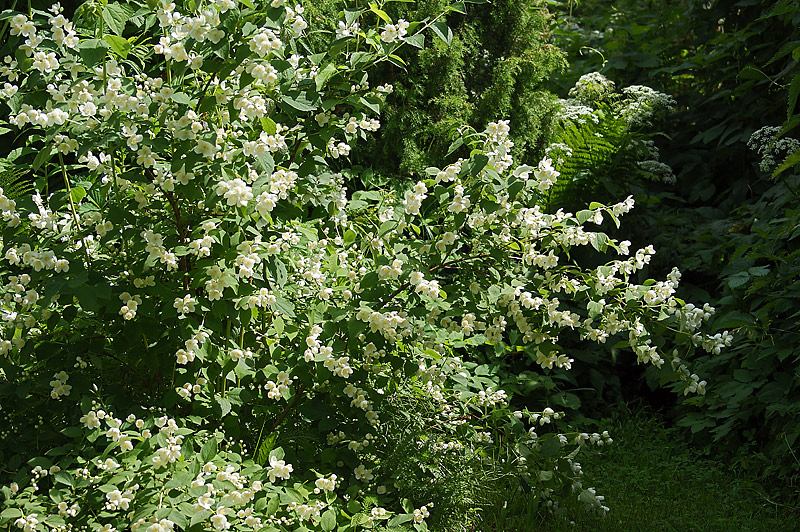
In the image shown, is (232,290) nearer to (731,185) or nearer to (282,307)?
(282,307)

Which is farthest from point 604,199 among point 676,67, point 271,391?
point 271,391

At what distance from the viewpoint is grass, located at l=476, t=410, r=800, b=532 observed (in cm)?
284

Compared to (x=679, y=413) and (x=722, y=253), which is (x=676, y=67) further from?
(x=679, y=413)

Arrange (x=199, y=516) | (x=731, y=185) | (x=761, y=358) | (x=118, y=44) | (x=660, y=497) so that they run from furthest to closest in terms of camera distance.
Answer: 1. (x=731, y=185)
2. (x=761, y=358)
3. (x=660, y=497)
4. (x=118, y=44)
5. (x=199, y=516)

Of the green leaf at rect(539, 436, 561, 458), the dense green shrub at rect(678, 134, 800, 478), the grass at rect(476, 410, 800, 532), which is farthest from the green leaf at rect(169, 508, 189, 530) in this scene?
the dense green shrub at rect(678, 134, 800, 478)

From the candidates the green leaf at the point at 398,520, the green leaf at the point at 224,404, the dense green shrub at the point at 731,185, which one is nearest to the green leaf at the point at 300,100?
the green leaf at the point at 224,404

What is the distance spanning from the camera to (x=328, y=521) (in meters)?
2.08

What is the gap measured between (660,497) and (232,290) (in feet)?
6.52

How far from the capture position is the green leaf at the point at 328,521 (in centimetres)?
207

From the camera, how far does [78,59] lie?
7.04 feet

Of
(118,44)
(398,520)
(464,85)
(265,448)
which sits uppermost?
(118,44)

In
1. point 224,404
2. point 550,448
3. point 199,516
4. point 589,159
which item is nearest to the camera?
point 199,516

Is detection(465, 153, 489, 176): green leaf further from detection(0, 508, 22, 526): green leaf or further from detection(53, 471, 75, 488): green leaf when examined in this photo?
detection(0, 508, 22, 526): green leaf

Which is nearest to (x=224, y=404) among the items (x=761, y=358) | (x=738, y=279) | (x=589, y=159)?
(x=761, y=358)
